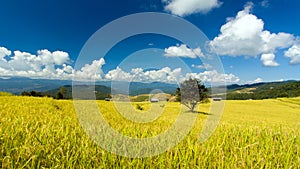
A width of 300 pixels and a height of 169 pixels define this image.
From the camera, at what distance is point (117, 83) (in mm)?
6766

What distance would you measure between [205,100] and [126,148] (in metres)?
45.2

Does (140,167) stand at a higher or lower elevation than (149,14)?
lower

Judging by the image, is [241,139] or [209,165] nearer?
[209,165]

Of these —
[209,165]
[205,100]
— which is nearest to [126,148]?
[209,165]

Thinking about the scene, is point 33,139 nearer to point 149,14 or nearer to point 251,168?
point 251,168

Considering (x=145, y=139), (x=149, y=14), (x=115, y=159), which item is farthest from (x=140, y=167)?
(x=149, y=14)

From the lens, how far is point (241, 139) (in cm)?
362

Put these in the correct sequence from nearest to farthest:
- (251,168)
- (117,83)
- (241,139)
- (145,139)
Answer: (251,168), (145,139), (241,139), (117,83)

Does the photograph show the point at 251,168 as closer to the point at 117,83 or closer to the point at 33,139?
the point at 33,139

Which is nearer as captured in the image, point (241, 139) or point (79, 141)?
point (79, 141)

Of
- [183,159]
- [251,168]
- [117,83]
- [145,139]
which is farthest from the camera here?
[117,83]

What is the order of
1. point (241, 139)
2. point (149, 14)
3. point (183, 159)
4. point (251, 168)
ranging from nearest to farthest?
1. point (251, 168)
2. point (183, 159)
3. point (241, 139)
4. point (149, 14)

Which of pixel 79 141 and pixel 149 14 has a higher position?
pixel 149 14

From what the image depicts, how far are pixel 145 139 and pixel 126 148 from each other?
0.50m
